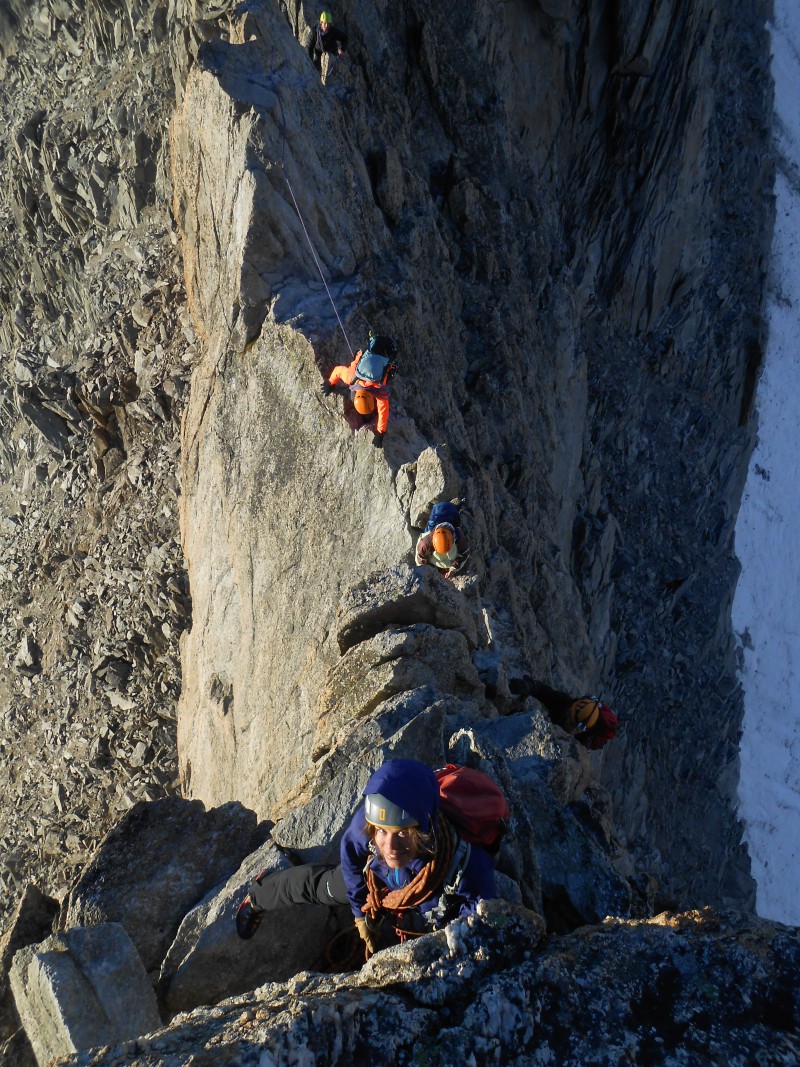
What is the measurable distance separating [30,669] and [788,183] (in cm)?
4152

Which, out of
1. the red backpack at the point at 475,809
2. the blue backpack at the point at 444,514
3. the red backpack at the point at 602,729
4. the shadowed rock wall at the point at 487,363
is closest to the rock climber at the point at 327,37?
the shadowed rock wall at the point at 487,363

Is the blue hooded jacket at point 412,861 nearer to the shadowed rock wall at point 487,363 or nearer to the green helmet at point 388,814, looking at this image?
the green helmet at point 388,814

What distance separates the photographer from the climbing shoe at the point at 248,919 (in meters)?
6.99

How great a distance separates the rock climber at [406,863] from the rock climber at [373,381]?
700 centimetres

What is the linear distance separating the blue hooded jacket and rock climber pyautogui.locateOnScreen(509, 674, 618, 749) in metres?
5.78

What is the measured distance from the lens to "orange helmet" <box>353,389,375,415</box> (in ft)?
40.4

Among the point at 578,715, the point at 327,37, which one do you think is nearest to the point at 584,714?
the point at 578,715

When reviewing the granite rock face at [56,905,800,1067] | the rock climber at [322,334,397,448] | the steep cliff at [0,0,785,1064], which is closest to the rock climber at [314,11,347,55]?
the steep cliff at [0,0,785,1064]

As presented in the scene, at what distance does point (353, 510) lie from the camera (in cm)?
1281

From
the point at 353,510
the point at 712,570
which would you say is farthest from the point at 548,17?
the point at 712,570

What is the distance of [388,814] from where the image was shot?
18.5 feet

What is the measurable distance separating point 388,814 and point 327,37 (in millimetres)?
15008

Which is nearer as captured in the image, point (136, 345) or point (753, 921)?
point (753, 921)

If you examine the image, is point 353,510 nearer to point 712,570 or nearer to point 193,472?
point 193,472
